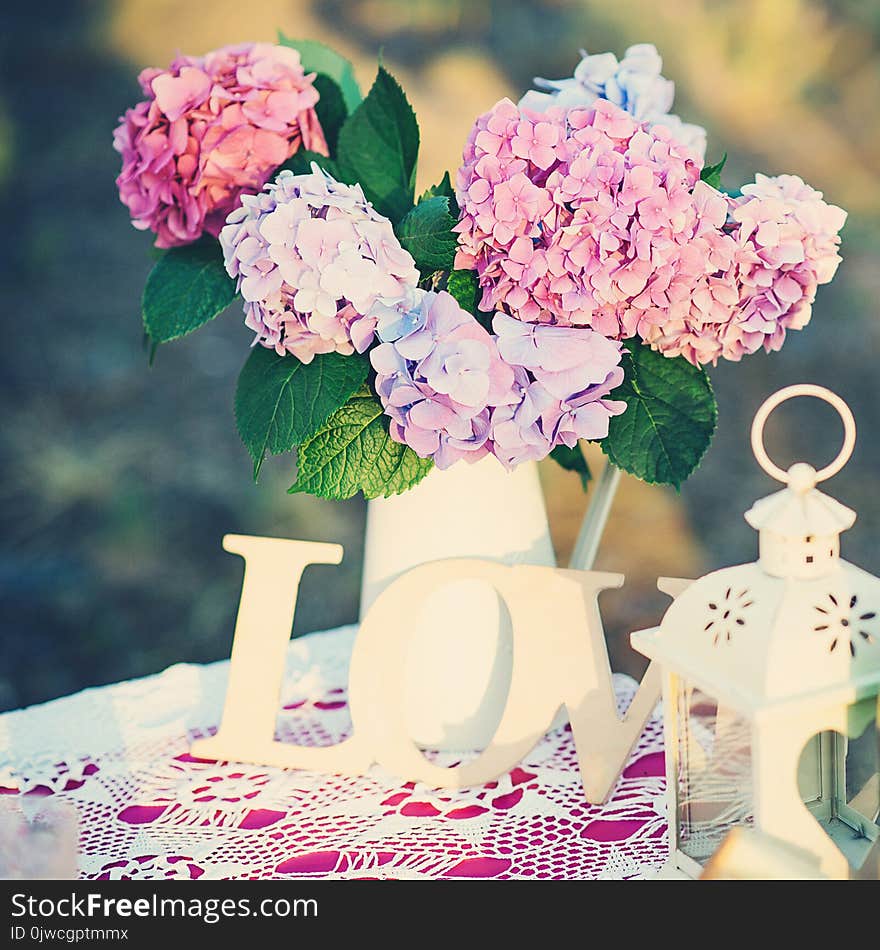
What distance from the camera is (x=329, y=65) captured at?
0.99 meters

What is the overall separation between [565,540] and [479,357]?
202 centimetres

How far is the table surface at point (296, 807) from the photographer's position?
2.49ft

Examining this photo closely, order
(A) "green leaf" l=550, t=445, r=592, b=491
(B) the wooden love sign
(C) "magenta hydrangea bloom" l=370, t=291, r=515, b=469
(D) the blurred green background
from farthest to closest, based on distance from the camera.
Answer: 1. (D) the blurred green background
2. (A) "green leaf" l=550, t=445, r=592, b=491
3. (B) the wooden love sign
4. (C) "magenta hydrangea bloom" l=370, t=291, r=515, b=469

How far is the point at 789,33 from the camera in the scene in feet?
9.52

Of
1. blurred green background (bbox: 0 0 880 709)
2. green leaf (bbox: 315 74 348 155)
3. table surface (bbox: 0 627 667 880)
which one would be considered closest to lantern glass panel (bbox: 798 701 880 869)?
table surface (bbox: 0 627 667 880)

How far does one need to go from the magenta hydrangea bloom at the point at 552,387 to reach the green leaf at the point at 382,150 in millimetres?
175

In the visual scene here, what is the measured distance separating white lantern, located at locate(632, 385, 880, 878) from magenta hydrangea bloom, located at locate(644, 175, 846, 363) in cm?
15

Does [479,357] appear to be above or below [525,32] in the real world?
below

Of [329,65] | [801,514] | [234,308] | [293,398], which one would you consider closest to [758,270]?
[801,514]

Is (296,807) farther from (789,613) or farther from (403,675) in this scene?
(789,613)

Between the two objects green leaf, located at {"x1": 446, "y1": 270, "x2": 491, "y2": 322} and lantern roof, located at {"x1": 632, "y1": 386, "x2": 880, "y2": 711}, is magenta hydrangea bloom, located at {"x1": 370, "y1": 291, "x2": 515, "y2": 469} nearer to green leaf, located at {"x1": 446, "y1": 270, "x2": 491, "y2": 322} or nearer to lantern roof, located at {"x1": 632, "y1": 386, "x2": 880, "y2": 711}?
green leaf, located at {"x1": 446, "y1": 270, "x2": 491, "y2": 322}

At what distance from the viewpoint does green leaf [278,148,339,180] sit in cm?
86

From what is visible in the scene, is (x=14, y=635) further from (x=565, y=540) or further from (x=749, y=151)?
(x=749, y=151)
